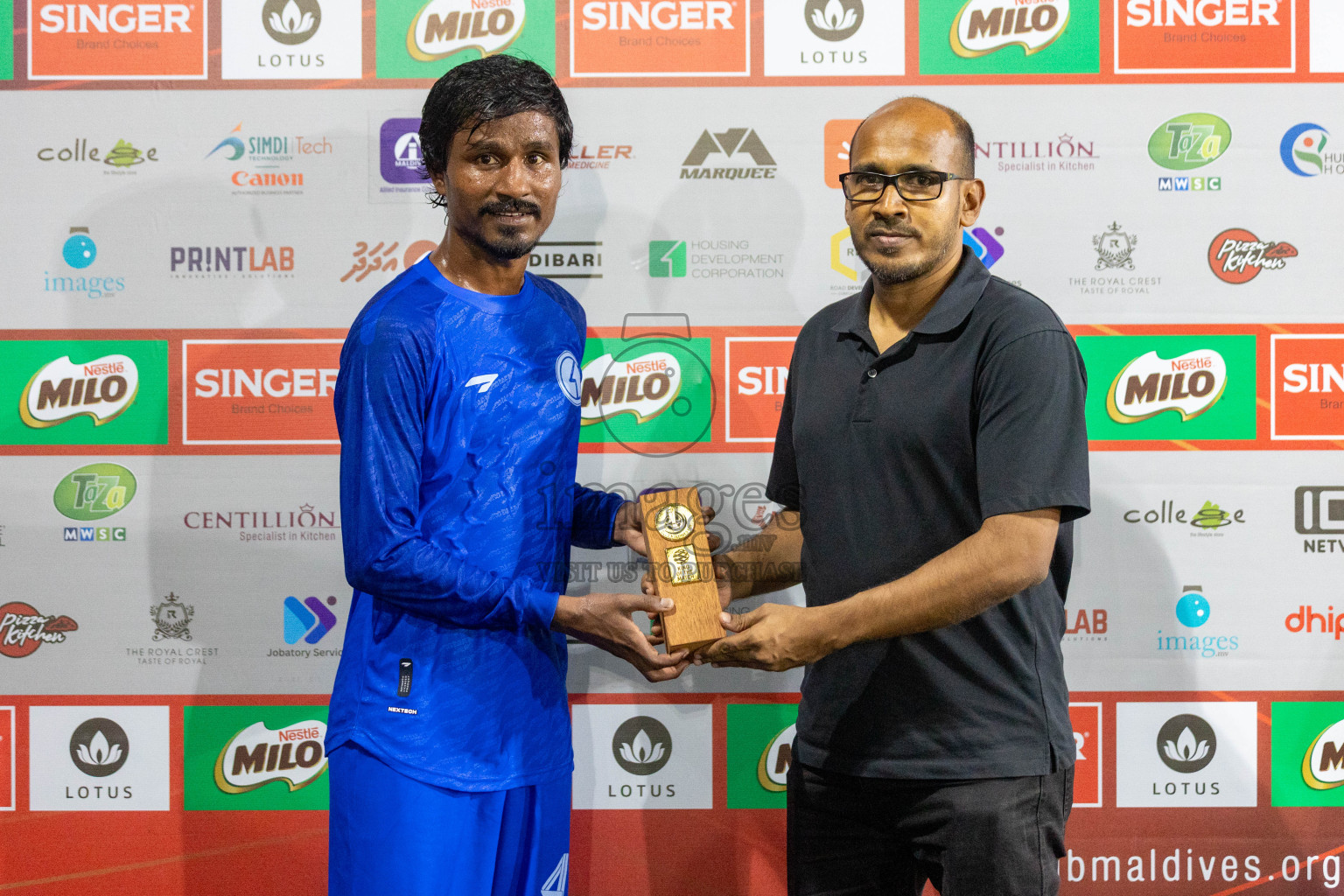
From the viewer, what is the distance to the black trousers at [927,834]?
147 centimetres

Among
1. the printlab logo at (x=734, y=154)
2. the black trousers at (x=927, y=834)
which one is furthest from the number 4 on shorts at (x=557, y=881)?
the printlab logo at (x=734, y=154)

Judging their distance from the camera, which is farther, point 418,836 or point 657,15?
point 657,15

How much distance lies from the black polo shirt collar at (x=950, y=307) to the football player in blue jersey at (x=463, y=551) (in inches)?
21.4

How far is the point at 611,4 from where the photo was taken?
2.37 metres

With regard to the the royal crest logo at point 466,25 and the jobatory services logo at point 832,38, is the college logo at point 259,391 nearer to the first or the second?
the the royal crest logo at point 466,25

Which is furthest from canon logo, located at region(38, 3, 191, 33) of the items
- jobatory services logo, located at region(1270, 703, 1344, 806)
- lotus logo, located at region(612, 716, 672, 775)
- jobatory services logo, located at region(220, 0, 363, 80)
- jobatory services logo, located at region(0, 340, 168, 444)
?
jobatory services logo, located at region(1270, 703, 1344, 806)

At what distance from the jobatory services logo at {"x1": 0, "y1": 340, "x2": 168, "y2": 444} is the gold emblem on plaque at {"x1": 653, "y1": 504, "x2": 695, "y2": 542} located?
1546 mm

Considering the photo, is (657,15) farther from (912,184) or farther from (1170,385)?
(1170,385)

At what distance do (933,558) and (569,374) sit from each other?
0.73 meters

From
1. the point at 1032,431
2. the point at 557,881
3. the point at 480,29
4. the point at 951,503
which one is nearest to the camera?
the point at 1032,431

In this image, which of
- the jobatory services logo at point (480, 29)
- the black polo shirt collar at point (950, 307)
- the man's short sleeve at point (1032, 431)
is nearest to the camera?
the man's short sleeve at point (1032, 431)

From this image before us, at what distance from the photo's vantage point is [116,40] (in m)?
2.40

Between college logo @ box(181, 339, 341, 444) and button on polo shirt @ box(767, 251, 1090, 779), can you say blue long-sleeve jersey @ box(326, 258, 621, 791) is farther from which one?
college logo @ box(181, 339, 341, 444)

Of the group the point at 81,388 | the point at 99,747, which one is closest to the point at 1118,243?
the point at 81,388
